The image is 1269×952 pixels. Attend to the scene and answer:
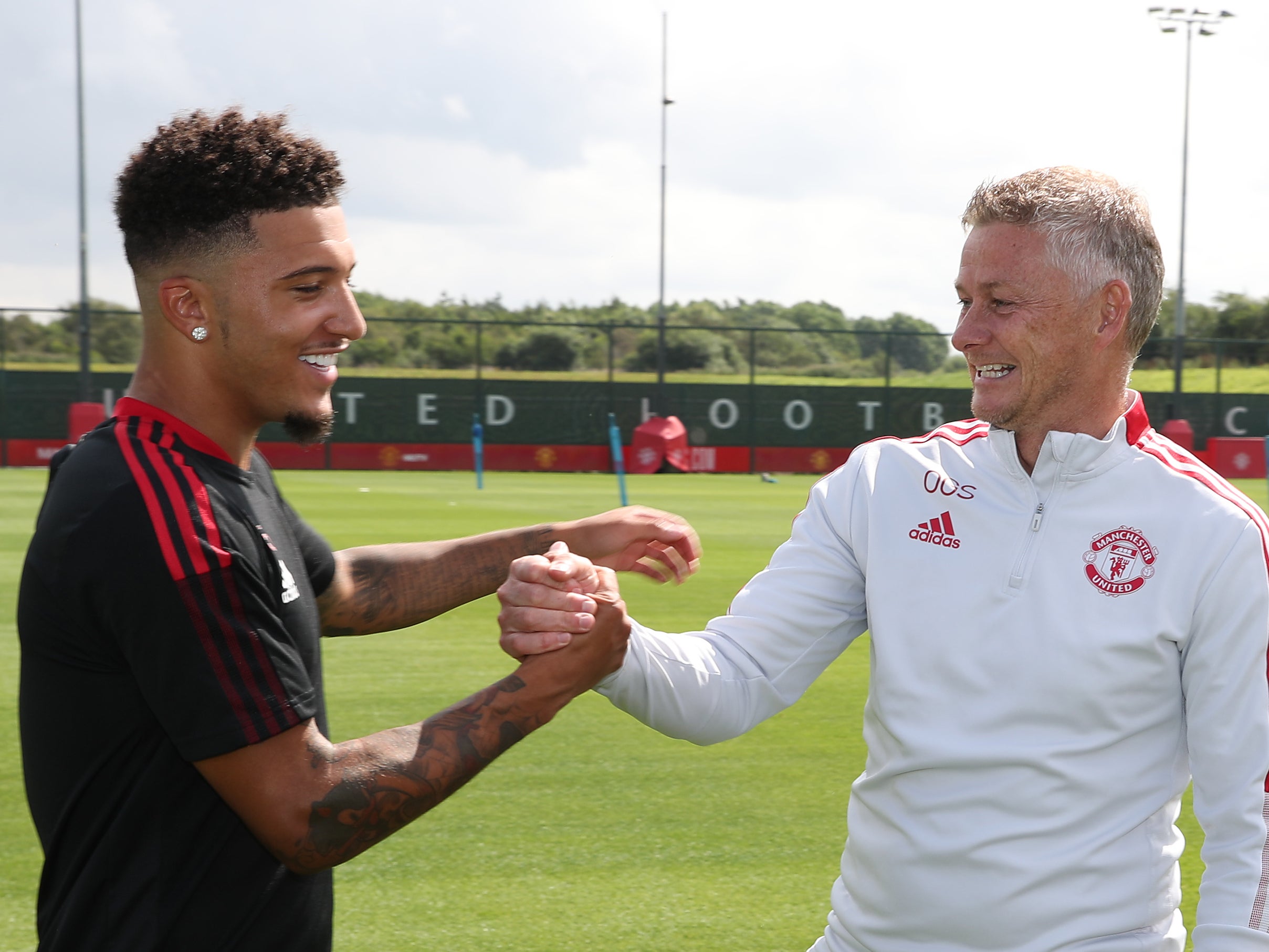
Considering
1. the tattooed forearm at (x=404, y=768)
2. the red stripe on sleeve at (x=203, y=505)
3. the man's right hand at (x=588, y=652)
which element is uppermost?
the red stripe on sleeve at (x=203, y=505)

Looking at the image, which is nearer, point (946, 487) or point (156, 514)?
point (156, 514)

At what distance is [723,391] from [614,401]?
8.84ft

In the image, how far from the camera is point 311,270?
2.44 metres

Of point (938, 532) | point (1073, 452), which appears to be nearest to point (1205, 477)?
point (1073, 452)

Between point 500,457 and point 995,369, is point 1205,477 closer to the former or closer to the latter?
point 995,369

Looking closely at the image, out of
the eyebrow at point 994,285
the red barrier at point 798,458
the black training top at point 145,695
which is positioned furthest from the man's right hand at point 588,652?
the red barrier at point 798,458

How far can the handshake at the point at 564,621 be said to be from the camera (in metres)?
2.41

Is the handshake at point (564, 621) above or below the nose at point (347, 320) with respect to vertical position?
below

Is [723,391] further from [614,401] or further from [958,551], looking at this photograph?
[958,551]

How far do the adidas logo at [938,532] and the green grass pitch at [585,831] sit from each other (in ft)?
6.77

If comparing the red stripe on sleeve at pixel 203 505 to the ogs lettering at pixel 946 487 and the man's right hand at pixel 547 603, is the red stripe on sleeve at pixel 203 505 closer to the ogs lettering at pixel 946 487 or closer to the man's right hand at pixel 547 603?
the man's right hand at pixel 547 603

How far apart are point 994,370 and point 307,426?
1396 millimetres

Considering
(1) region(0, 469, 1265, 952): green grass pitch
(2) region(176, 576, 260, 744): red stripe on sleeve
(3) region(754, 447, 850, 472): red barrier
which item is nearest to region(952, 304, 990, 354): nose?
(2) region(176, 576, 260, 744): red stripe on sleeve

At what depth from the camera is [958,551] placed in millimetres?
2398
